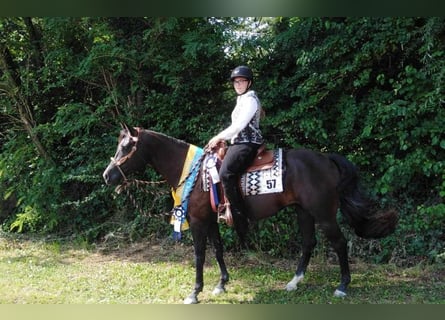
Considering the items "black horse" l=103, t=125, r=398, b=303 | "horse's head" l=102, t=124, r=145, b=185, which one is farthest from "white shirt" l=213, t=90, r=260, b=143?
"horse's head" l=102, t=124, r=145, b=185

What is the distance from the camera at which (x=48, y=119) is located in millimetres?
7316

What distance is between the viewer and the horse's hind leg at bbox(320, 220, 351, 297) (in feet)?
12.9

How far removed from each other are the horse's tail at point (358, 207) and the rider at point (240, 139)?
0.90 m

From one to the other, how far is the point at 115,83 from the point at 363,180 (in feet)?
13.7

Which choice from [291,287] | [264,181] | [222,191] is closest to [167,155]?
[222,191]

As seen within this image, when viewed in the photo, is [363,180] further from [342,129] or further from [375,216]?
[375,216]

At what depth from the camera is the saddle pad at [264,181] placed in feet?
12.9

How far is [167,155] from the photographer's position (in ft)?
13.7

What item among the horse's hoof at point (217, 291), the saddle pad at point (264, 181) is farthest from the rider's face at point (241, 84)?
the horse's hoof at point (217, 291)

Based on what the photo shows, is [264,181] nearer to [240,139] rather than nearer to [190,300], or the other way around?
[240,139]

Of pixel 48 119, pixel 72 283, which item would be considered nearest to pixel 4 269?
pixel 72 283

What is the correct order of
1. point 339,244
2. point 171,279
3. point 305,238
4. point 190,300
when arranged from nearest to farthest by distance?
point 190,300 → point 339,244 → point 305,238 → point 171,279

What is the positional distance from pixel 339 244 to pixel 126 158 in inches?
92.4

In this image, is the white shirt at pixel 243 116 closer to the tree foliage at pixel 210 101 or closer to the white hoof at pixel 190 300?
the white hoof at pixel 190 300
